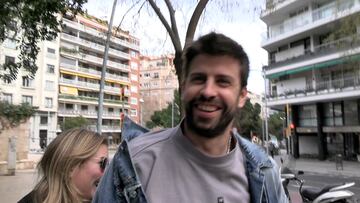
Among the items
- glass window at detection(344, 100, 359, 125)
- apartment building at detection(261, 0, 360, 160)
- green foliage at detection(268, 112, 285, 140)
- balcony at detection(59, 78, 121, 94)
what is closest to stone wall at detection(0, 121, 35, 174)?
apartment building at detection(261, 0, 360, 160)

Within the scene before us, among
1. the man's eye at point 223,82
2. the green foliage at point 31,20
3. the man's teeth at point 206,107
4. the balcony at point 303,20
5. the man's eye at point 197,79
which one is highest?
the balcony at point 303,20

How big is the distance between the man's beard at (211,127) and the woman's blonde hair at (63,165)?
1.12 meters

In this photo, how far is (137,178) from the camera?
65.9 inches

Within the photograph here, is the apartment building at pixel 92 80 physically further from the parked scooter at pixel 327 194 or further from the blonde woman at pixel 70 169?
the blonde woman at pixel 70 169

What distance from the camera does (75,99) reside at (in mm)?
71938

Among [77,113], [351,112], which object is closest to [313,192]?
[351,112]

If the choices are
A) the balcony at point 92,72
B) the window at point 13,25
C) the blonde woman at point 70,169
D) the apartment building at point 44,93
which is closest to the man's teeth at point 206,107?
the blonde woman at point 70,169

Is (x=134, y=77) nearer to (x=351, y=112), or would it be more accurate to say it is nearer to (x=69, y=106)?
(x=69, y=106)

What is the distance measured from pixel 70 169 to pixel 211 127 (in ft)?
4.01

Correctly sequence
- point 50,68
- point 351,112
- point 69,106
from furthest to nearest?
point 69,106 < point 50,68 < point 351,112

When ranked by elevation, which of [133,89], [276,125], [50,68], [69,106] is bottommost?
[276,125]

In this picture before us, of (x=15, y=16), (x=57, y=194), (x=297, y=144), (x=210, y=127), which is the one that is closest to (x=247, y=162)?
(x=210, y=127)

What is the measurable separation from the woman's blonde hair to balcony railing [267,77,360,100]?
31382mm

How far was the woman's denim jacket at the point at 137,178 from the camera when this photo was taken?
165 cm
